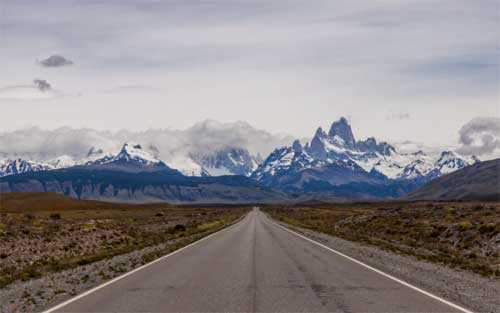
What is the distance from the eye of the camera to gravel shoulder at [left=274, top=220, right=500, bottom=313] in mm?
15852

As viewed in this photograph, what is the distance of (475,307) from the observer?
48.5 ft

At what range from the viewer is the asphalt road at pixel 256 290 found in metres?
14.6

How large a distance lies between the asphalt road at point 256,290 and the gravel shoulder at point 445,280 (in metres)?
0.76

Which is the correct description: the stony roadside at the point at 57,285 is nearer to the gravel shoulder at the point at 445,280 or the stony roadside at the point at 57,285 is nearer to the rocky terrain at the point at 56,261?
the rocky terrain at the point at 56,261

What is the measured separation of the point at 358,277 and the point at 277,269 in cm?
377

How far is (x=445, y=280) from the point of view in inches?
801

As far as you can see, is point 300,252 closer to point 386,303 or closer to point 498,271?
point 498,271

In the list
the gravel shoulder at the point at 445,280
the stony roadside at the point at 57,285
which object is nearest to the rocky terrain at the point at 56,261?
the stony roadside at the point at 57,285

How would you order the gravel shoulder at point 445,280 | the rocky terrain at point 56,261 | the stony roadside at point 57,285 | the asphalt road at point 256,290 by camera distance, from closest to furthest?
the asphalt road at point 256,290, the stony roadside at point 57,285, the gravel shoulder at point 445,280, the rocky terrain at point 56,261

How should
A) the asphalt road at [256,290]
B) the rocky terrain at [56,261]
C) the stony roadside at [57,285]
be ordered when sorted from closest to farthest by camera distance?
the asphalt road at [256,290] < the stony roadside at [57,285] < the rocky terrain at [56,261]

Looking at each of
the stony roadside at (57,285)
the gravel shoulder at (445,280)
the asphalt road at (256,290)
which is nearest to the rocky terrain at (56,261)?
the stony roadside at (57,285)

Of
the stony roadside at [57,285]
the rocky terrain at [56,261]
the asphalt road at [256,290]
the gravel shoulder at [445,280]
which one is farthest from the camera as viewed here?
the rocky terrain at [56,261]

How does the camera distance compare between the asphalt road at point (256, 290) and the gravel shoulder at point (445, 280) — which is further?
the gravel shoulder at point (445, 280)

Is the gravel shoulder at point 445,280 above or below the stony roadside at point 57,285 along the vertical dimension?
above
